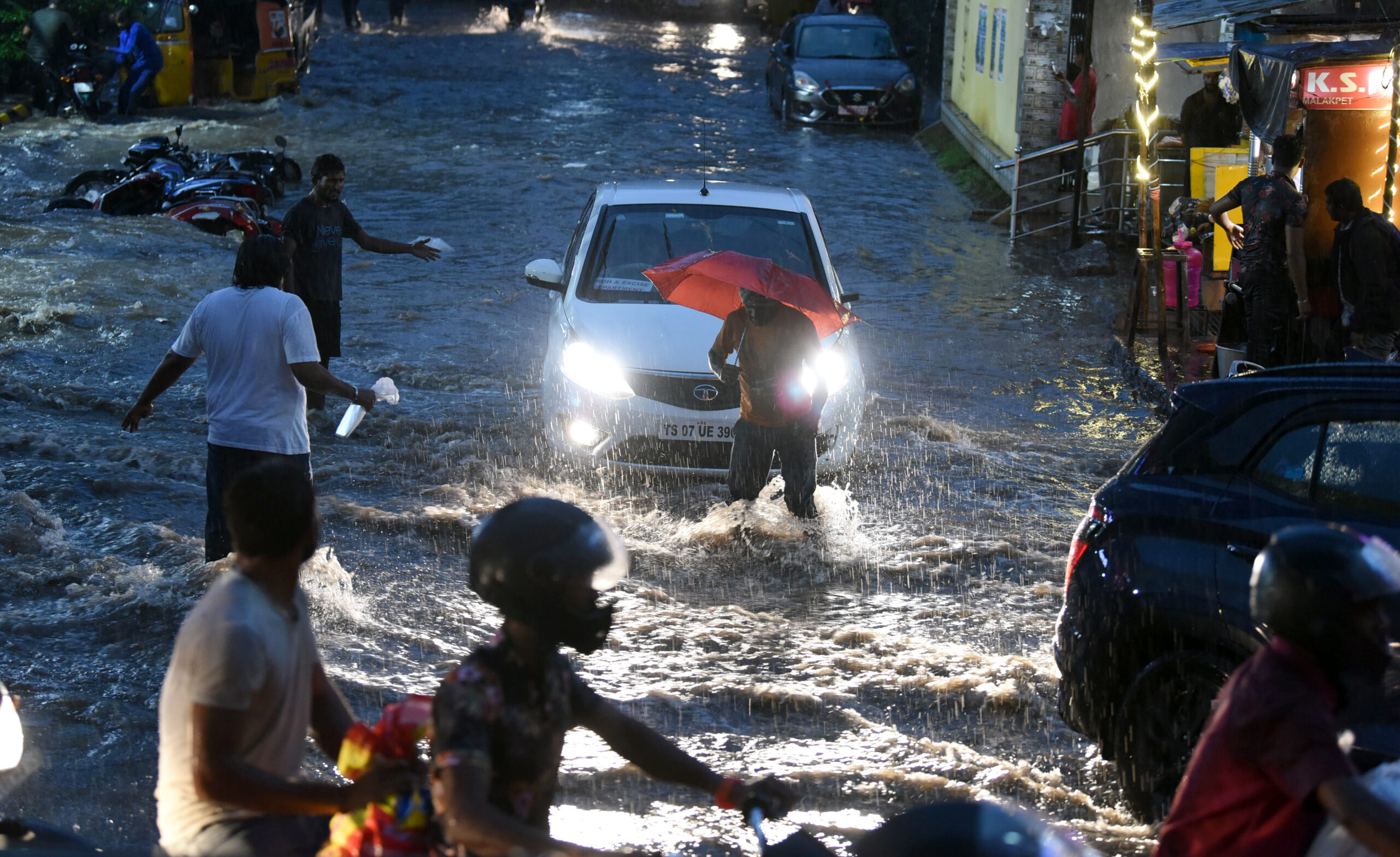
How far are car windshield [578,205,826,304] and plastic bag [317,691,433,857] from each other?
6254 millimetres

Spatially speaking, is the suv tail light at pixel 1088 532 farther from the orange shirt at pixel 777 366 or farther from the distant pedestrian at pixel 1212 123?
the distant pedestrian at pixel 1212 123

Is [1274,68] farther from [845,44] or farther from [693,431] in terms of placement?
[845,44]

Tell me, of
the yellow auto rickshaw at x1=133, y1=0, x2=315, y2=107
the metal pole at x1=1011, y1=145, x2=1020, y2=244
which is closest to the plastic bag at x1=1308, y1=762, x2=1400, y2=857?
the metal pole at x1=1011, y1=145, x2=1020, y2=244

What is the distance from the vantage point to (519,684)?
7.94ft

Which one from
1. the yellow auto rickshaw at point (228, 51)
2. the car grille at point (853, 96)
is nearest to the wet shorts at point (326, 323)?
the car grille at point (853, 96)

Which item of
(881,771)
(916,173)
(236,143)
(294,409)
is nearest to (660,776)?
(881,771)

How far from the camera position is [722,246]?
29.2 feet

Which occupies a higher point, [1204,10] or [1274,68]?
[1204,10]

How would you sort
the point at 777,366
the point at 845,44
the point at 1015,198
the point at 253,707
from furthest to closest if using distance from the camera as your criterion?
the point at 845,44 → the point at 1015,198 → the point at 777,366 → the point at 253,707

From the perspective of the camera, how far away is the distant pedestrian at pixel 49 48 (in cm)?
2295

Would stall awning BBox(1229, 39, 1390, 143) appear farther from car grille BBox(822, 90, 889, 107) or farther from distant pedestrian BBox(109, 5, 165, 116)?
distant pedestrian BBox(109, 5, 165, 116)

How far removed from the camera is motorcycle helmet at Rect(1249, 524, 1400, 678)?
241 centimetres

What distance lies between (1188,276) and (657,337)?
20.4ft

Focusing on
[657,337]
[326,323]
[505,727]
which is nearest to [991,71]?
[326,323]
